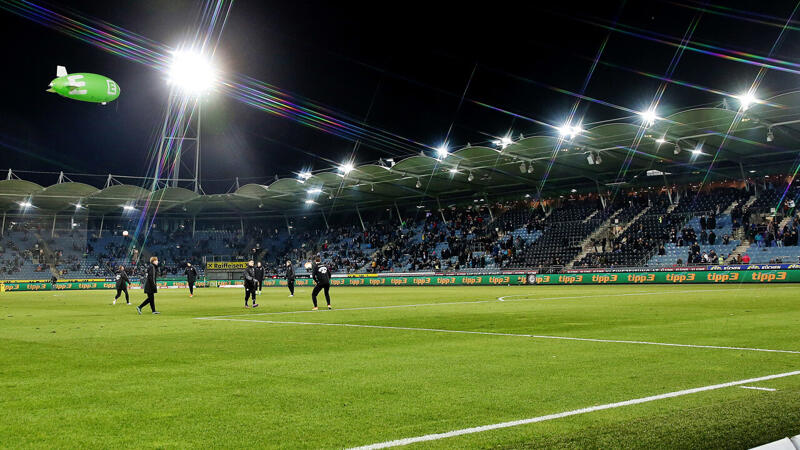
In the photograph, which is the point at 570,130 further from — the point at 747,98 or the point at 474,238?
the point at 474,238

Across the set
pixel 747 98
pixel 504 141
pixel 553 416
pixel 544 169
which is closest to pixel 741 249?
pixel 747 98

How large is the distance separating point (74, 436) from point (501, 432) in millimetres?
3396

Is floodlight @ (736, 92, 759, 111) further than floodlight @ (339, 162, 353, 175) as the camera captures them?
No

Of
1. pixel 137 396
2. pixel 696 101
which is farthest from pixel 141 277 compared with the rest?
pixel 137 396

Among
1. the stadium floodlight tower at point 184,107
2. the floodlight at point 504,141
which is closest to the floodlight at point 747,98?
the floodlight at point 504,141

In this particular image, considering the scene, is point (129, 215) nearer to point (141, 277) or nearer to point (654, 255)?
point (141, 277)

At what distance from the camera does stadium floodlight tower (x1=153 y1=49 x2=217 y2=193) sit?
55375mm

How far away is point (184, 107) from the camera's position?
60.4m

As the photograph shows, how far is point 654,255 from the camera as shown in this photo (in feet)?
147

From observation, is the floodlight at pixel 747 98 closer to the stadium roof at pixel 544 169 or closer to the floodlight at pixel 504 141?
the stadium roof at pixel 544 169

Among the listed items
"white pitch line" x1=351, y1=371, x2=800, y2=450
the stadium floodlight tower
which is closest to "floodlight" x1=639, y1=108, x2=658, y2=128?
"white pitch line" x1=351, y1=371, x2=800, y2=450

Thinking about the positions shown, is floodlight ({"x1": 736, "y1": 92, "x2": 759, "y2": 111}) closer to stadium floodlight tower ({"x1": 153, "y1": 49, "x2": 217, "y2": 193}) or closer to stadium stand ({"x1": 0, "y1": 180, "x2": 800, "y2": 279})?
stadium stand ({"x1": 0, "y1": 180, "x2": 800, "y2": 279})

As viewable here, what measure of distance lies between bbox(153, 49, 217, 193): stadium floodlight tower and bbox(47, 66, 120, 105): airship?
19800 millimetres

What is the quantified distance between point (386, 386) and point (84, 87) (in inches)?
1319
